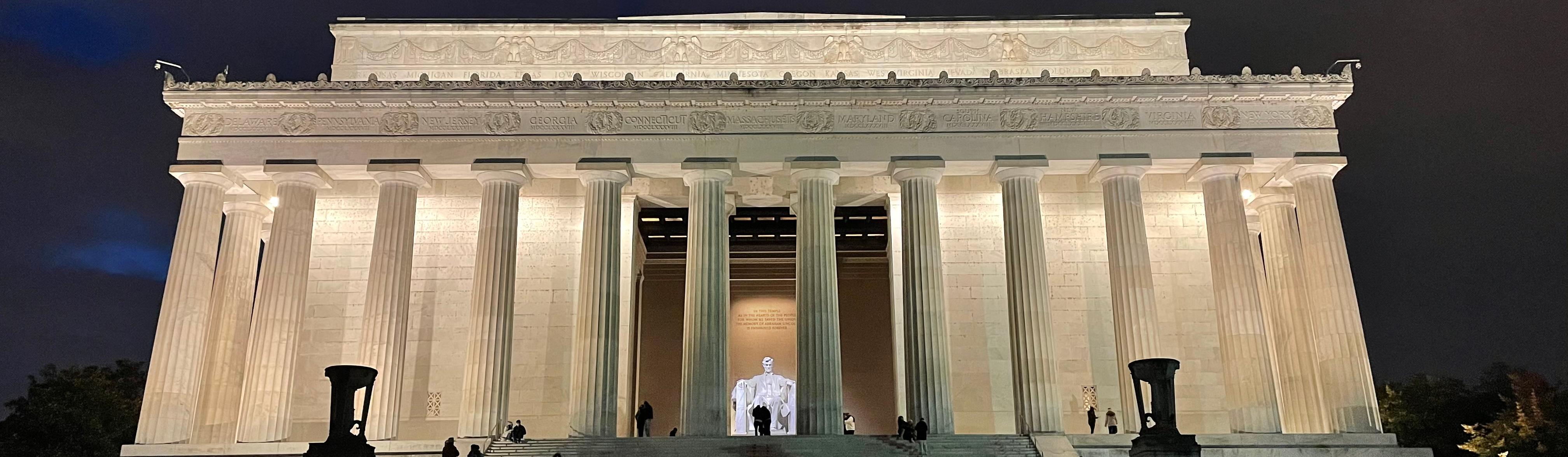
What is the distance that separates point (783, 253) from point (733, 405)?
7436 millimetres

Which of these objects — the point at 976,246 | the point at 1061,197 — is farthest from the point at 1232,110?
the point at 976,246

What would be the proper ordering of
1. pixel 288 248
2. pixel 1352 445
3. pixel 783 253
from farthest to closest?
pixel 783 253, pixel 288 248, pixel 1352 445

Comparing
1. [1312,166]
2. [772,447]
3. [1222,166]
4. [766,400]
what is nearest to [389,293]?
[772,447]

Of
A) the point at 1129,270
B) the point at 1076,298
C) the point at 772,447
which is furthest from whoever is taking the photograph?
the point at 1076,298

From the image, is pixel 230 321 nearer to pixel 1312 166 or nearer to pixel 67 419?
pixel 67 419

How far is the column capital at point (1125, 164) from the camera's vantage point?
35.8 metres

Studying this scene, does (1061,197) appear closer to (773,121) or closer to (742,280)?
(773,121)

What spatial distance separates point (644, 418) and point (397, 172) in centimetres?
1103

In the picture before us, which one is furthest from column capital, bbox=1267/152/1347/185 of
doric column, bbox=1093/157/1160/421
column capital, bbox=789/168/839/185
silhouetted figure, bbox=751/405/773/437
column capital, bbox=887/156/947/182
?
silhouetted figure, bbox=751/405/773/437

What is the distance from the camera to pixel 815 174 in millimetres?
36188

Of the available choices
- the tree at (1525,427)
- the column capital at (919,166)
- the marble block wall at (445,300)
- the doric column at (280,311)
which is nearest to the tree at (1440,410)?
the tree at (1525,427)

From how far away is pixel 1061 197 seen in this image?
132ft

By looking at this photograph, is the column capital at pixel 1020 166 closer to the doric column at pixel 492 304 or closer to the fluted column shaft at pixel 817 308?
the fluted column shaft at pixel 817 308

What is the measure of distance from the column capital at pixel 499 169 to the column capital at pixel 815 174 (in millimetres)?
8602
